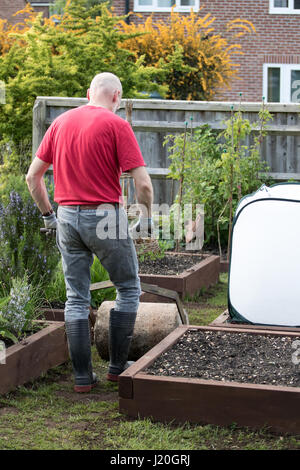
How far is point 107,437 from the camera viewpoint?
10.9ft

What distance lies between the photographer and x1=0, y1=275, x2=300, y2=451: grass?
322cm

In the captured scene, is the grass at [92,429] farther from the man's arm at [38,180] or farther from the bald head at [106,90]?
the bald head at [106,90]

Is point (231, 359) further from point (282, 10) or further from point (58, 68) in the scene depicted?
point (282, 10)

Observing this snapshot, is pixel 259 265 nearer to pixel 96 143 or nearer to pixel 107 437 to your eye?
pixel 96 143

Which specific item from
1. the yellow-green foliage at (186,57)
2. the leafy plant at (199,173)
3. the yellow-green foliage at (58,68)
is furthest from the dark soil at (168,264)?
the yellow-green foliage at (186,57)

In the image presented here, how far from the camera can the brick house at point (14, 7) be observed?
61.0 ft

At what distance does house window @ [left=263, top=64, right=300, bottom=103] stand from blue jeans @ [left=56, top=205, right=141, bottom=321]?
47.3ft

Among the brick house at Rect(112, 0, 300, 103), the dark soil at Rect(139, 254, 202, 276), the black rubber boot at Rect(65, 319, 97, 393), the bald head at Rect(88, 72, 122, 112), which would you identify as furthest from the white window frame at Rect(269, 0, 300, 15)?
the black rubber boot at Rect(65, 319, 97, 393)

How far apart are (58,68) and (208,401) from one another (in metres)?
8.64

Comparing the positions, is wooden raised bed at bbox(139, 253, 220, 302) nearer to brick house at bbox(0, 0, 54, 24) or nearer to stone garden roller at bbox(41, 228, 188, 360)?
stone garden roller at bbox(41, 228, 188, 360)

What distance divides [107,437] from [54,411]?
0.51 metres

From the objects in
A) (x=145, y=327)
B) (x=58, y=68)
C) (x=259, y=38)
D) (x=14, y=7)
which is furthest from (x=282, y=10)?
(x=145, y=327)

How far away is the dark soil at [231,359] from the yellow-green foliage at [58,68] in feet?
24.0

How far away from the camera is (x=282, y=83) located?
1767 cm
